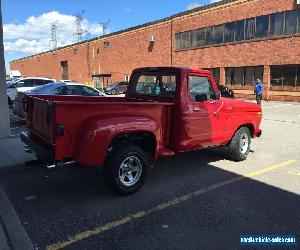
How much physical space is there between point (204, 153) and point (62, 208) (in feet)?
14.3

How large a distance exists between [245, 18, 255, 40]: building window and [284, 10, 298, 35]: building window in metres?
3.07

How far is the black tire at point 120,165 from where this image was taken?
214 inches

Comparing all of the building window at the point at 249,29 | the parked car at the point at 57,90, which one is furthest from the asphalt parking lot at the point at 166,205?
the building window at the point at 249,29

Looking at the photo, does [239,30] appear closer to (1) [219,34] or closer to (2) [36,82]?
(1) [219,34]

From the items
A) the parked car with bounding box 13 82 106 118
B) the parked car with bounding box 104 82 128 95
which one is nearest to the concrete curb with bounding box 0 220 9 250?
the parked car with bounding box 13 82 106 118

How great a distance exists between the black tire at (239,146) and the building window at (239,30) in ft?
77.5

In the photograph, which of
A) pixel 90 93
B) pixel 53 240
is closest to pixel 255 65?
pixel 90 93

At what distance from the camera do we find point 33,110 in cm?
611

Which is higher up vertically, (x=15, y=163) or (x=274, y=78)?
(x=274, y=78)

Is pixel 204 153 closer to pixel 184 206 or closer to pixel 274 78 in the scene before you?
pixel 184 206

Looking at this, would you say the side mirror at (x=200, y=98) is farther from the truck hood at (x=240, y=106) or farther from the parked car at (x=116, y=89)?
the parked car at (x=116, y=89)

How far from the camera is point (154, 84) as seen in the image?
286 inches

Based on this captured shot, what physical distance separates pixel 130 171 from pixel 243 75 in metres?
26.3

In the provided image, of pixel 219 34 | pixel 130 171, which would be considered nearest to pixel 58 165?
pixel 130 171
